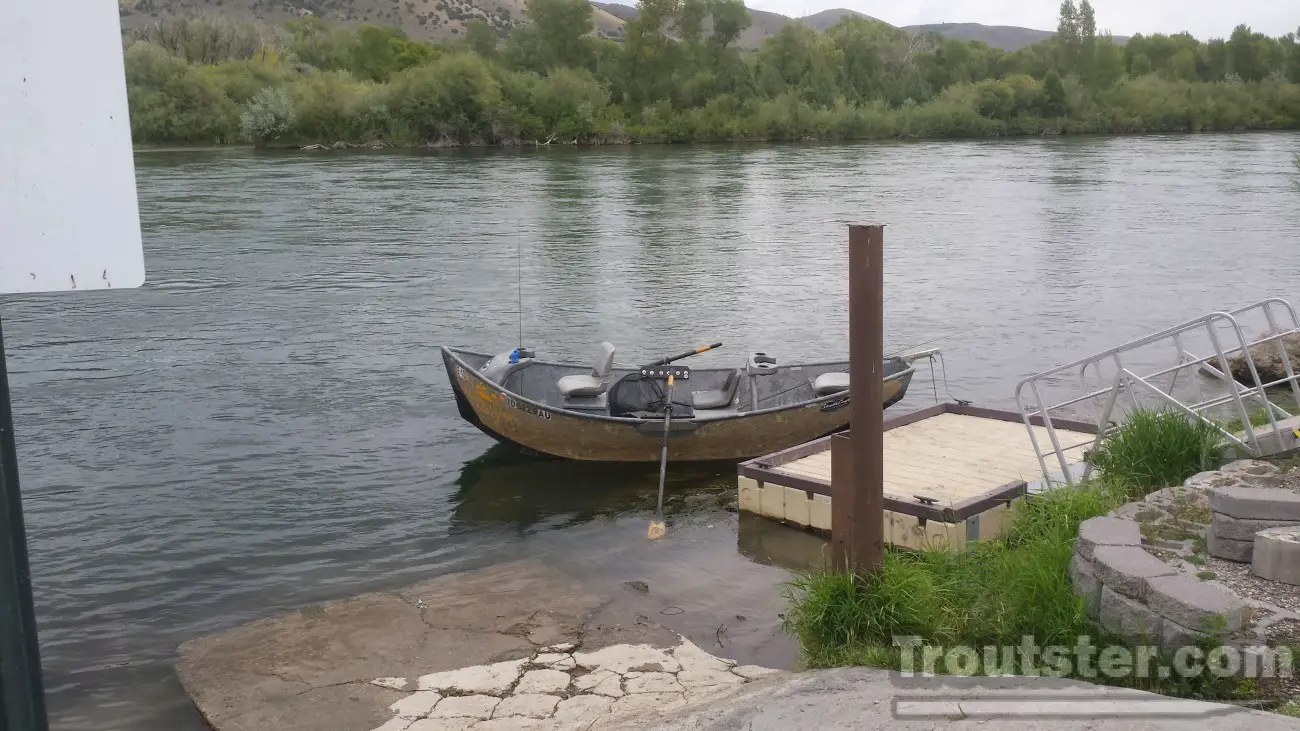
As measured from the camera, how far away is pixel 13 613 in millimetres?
2189

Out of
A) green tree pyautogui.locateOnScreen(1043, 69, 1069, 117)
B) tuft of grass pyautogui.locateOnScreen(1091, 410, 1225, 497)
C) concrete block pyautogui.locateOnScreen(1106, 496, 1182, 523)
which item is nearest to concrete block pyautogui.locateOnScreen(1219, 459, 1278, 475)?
tuft of grass pyautogui.locateOnScreen(1091, 410, 1225, 497)

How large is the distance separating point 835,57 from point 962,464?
8383 cm

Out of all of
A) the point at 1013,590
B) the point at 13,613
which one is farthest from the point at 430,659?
the point at 13,613

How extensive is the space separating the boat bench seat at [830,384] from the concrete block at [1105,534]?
6.64m

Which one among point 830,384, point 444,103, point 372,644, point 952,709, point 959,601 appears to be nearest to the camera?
point 952,709

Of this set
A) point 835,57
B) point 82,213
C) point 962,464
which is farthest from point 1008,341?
point 835,57

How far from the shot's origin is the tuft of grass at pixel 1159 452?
7.36m

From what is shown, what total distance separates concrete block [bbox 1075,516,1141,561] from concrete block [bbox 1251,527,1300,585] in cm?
51

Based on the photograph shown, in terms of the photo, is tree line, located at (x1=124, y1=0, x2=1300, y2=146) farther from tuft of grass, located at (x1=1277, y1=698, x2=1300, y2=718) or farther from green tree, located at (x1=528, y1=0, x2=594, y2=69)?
tuft of grass, located at (x1=1277, y1=698, x2=1300, y2=718)

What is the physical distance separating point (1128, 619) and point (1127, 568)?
23 centimetres

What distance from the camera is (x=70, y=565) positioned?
1006 centimetres

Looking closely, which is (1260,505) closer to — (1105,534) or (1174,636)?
(1105,534)

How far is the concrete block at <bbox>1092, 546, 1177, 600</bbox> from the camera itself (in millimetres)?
5191
